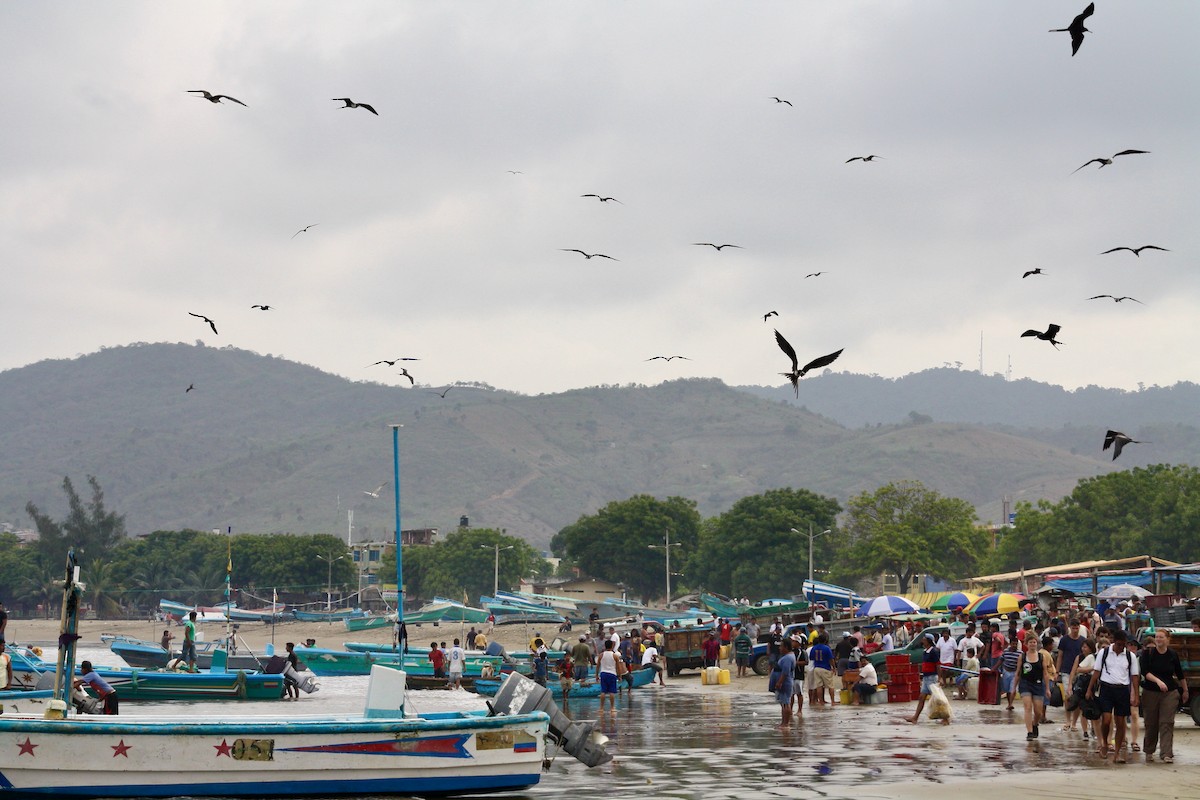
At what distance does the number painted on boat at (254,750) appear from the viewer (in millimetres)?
16422

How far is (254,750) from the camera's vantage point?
16.4 meters

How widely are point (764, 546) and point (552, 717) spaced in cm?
9290

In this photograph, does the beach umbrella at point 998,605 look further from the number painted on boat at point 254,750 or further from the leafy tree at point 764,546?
the leafy tree at point 764,546

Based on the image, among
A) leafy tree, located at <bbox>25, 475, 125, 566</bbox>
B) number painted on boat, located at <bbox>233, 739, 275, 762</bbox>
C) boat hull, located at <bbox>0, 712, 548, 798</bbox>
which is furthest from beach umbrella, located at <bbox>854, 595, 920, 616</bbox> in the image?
leafy tree, located at <bbox>25, 475, 125, 566</bbox>

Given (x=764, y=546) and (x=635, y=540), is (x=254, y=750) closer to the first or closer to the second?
(x=764, y=546)

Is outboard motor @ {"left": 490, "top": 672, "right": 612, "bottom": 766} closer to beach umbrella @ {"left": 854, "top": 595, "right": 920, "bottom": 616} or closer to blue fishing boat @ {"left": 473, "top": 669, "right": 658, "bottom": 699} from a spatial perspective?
blue fishing boat @ {"left": 473, "top": 669, "right": 658, "bottom": 699}

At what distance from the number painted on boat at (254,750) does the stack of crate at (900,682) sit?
1552 centimetres

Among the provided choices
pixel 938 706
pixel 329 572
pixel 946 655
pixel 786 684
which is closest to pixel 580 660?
pixel 946 655

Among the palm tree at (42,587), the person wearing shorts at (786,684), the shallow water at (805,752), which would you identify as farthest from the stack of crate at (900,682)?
the palm tree at (42,587)

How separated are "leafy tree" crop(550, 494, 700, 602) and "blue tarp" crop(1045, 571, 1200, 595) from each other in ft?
204

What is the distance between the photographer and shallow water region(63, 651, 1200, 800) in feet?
54.7

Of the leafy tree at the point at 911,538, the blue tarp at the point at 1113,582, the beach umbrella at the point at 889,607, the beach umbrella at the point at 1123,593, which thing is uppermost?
the leafy tree at the point at 911,538

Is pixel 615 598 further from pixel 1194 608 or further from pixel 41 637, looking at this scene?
pixel 1194 608

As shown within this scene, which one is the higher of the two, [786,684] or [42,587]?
[786,684]
